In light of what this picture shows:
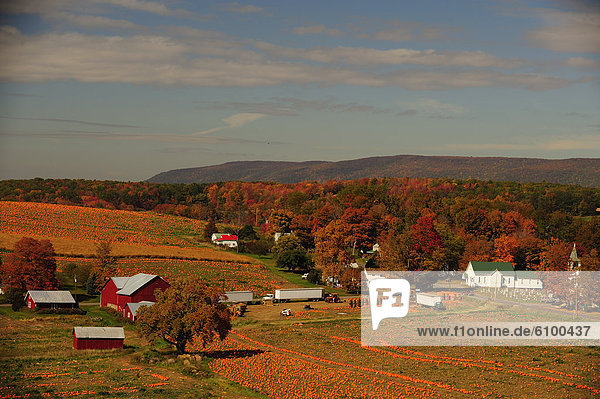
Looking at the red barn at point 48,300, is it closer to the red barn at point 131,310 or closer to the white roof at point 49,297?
the white roof at point 49,297

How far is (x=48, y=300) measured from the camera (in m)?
59.4

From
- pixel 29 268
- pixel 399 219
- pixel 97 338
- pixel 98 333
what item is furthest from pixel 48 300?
pixel 399 219

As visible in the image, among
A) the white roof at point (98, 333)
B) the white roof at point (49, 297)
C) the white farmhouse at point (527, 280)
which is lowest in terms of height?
the white farmhouse at point (527, 280)

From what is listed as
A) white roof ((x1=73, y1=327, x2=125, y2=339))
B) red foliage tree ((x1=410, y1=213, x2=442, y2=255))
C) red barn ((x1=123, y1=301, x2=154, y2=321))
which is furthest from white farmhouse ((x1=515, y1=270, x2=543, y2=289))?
white roof ((x1=73, y1=327, x2=125, y2=339))

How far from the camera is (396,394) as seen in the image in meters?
33.9

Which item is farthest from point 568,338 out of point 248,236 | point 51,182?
point 51,182

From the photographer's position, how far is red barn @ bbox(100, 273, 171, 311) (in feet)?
200

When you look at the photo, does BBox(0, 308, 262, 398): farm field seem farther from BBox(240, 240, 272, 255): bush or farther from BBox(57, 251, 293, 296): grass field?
BBox(240, 240, 272, 255): bush

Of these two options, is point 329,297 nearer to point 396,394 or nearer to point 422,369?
point 422,369

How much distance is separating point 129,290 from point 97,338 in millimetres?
16720

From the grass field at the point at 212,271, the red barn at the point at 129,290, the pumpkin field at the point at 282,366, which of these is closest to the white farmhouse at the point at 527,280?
the grass field at the point at 212,271

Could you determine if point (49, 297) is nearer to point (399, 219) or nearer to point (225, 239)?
point (225, 239)
